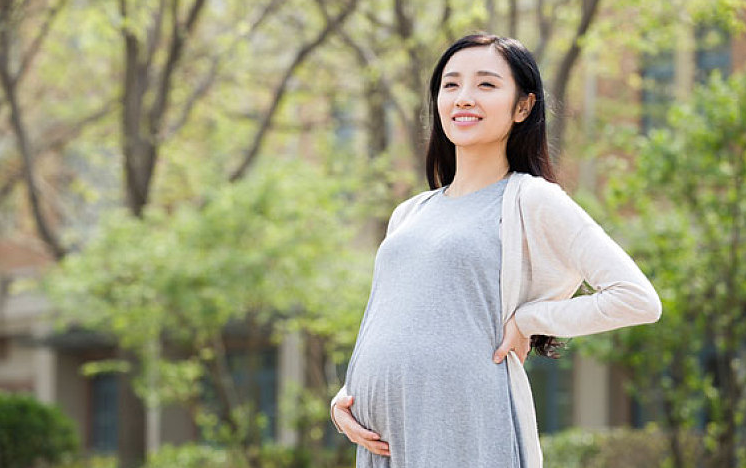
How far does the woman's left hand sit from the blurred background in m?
0.91

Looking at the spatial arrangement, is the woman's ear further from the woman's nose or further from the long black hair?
the woman's nose

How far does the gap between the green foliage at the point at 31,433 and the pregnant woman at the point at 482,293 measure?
12.2 meters

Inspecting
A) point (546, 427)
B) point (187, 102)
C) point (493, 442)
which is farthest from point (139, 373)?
point (493, 442)

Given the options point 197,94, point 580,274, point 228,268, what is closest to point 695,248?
point 228,268

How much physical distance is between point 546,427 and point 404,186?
19.6ft

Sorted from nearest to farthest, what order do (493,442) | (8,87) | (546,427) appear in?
(493,442)
(8,87)
(546,427)

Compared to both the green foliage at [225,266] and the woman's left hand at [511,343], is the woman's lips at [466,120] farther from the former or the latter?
the green foliage at [225,266]

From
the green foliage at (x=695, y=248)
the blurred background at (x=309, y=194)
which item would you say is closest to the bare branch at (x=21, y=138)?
the blurred background at (x=309, y=194)

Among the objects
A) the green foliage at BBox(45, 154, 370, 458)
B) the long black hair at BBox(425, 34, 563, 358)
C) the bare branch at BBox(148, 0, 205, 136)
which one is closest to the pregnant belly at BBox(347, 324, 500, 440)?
the long black hair at BBox(425, 34, 563, 358)

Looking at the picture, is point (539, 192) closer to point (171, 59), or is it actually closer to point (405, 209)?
point (405, 209)

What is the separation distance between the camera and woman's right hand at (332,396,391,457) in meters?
2.85

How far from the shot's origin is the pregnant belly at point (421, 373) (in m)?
2.72

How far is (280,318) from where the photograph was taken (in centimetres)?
1191

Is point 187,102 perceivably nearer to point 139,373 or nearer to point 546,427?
point 139,373
